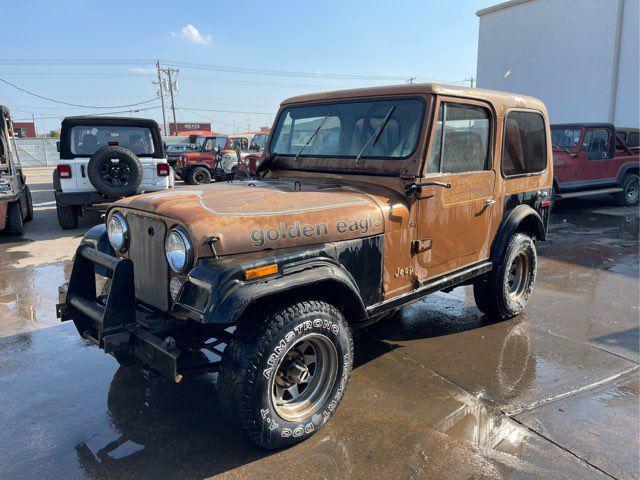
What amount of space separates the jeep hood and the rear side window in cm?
166

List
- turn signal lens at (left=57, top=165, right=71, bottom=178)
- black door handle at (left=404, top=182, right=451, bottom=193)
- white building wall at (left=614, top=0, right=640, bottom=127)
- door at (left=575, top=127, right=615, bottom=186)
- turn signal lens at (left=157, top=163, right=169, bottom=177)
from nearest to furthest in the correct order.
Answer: black door handle at (left=404, top=182, right=451, bottom=193) < turn signal lens at (left=57, top=165, right=71, bottom=178) < turn signal lens at (left=157, top=163, right=169, bottom=177) < door at (left=575, top=127, right=615, bottom=186) < white building wall at (left=614, top=0, right=640, bottom=127)

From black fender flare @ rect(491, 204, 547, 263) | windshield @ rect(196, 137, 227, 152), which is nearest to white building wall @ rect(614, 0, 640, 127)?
windshield @ rect(196, 137, 227, 152)

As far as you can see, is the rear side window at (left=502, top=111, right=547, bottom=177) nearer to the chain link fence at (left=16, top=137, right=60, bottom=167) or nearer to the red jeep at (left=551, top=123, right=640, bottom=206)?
the red jeep at (left=551, top=123, right=640, bottom=206)

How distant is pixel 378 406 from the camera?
318 centimetres

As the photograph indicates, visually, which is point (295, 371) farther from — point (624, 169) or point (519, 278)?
point (624, 169)

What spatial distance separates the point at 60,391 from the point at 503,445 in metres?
3.01

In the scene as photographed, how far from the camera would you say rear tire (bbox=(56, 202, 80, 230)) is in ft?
29.6

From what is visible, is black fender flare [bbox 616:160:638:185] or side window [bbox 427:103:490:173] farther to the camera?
black fender flare [bbox 616:160:638:185]

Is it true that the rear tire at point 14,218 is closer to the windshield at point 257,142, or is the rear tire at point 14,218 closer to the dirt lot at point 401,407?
the dirt lot at point 401,407

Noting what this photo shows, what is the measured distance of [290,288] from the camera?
A: 2.52 metres

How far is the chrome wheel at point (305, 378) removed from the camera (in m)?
2.78

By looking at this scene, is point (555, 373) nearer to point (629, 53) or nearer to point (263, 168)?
point (263, 168)

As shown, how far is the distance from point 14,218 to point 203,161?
9342mm

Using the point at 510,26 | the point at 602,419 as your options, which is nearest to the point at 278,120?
the point at 602,419
